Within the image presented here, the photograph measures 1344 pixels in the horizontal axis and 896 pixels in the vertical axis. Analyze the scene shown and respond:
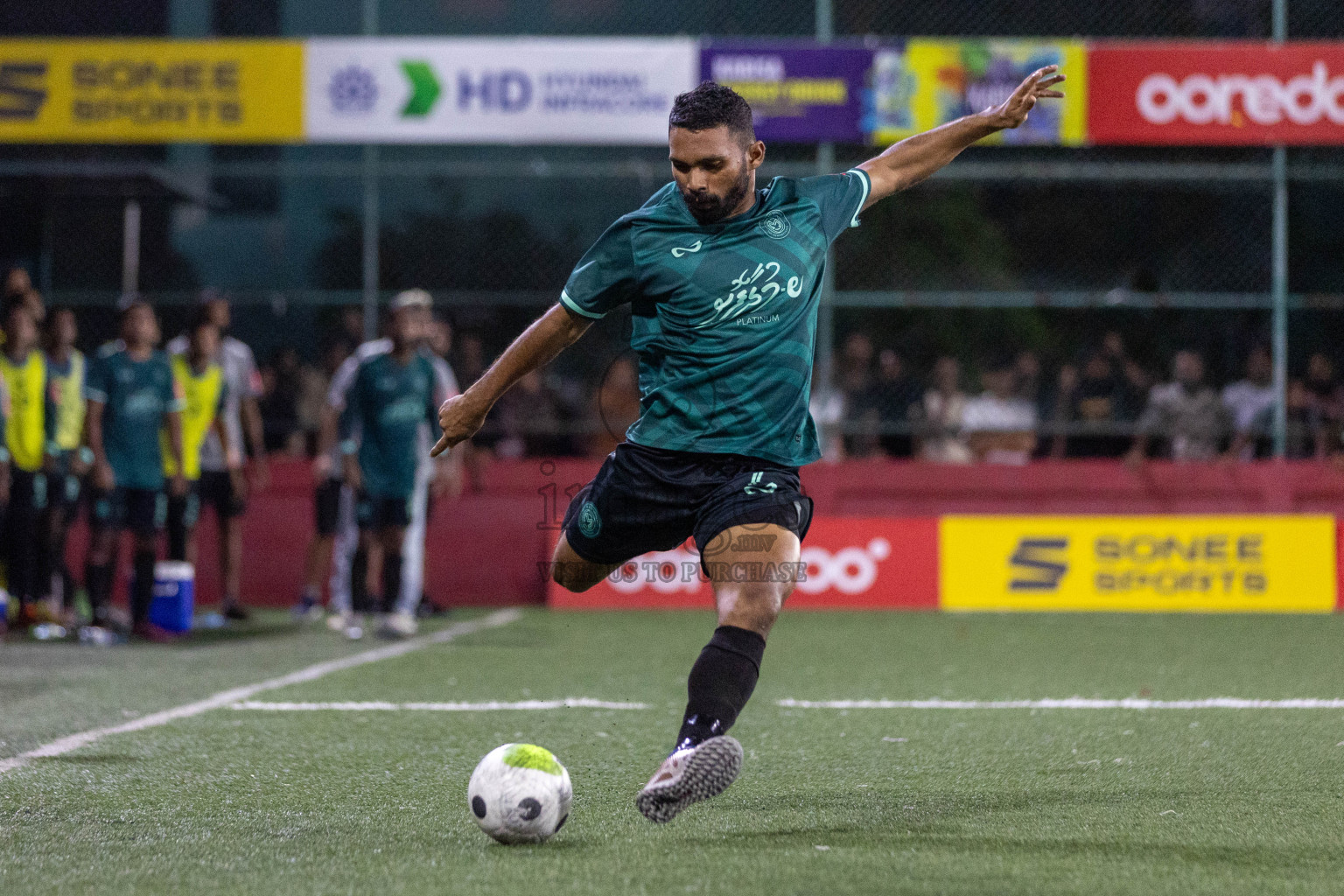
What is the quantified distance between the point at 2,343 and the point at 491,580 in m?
4.34

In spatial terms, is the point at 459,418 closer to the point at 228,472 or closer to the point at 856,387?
the point at 228,472

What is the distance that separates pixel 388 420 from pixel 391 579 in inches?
37.8

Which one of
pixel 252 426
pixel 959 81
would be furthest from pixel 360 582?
pixel 959 81

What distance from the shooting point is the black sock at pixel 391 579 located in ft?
30.4

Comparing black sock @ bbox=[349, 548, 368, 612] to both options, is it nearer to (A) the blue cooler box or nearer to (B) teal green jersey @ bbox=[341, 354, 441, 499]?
(B) teal green jersey @ bbox=[341, 354, 441, 499]

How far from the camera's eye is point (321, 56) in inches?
494

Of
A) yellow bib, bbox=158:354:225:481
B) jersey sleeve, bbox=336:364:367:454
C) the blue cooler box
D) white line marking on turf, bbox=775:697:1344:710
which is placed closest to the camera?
white line marking on turf, bbox=775:697:1344:710

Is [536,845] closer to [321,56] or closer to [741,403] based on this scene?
[741,403]

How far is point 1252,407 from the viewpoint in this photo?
1300cm

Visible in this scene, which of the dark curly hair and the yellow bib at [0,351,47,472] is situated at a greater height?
the dark curly hair

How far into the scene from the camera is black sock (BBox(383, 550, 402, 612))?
927cm

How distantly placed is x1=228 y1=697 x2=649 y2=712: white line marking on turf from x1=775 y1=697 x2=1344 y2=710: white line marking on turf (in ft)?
2.46

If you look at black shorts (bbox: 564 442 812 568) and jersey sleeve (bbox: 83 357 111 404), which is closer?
black shorts (bbox: 564 442 812 568)

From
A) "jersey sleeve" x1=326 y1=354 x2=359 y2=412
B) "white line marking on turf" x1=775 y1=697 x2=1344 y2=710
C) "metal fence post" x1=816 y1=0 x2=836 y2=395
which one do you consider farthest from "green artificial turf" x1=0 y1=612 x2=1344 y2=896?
"metal fence post" x1=816 y1=0 x2=836 y2=395
